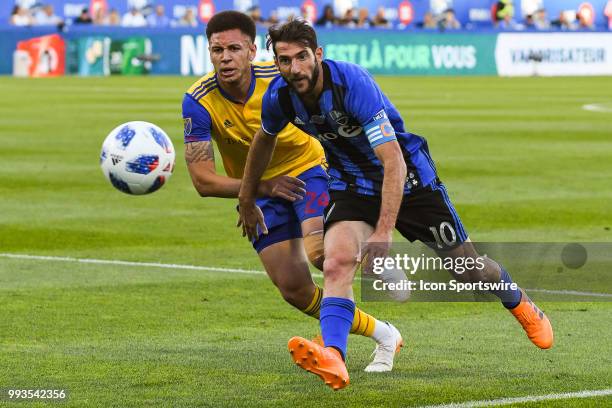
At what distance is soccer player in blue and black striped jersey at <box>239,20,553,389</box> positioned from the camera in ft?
22.5

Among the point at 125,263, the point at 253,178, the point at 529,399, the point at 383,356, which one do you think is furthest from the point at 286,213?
the point at 125,263

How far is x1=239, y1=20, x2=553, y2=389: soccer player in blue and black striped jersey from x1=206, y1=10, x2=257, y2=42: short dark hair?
885mm

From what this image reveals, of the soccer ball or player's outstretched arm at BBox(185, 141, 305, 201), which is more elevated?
player's outstretched arm at BBox(185, 141, 305, 201)

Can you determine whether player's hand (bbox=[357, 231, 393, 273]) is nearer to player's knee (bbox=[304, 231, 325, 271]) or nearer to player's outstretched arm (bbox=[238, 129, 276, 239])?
player's outstretched arm (bbox=[238, 129, 276, 239])

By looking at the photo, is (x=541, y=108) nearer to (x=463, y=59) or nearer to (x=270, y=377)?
(x=463, y=59)

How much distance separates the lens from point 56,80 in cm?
4469

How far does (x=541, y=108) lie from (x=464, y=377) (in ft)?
79.6

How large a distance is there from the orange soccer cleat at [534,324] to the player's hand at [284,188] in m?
1.37

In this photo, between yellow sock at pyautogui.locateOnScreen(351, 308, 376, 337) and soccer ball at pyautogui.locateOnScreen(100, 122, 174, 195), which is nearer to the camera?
yellow sock at pyautogui.locateOnScreen(351, 308, 376, 337)


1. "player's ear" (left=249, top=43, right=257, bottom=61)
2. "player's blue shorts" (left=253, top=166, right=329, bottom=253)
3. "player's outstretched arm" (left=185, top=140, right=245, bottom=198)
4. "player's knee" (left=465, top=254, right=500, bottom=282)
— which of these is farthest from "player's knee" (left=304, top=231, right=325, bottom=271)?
"player's ear" (left=249, top=43, right=257, bottom=61)

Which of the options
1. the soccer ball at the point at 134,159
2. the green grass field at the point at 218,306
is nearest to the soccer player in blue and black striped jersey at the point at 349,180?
the green grass field at the point at 218,306

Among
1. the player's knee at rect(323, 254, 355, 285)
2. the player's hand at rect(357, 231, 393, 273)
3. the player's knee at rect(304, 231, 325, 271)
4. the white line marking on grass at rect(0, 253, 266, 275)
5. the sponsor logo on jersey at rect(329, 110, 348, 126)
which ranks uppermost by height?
the sponsor logo on jersey at rect(329, 110, 348, 126)

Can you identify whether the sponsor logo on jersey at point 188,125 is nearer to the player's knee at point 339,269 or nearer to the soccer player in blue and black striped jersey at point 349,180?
the soccer player in blue and black striped jersey at point 349,180

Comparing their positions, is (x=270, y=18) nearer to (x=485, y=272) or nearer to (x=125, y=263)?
(x=125, y=263)
